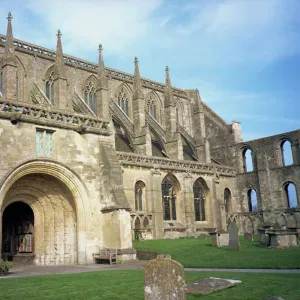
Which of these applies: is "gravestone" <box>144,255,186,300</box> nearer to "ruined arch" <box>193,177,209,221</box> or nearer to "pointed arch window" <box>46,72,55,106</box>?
"ruined arch" <box>193,177,209,221</box>

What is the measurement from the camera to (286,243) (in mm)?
18484

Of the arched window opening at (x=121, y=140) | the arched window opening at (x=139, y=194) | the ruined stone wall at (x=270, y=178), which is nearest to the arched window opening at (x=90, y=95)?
the arched window opening at (x=121, y=140)

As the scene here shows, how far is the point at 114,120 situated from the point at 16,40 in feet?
32.3

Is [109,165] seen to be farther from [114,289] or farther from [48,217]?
[114,289]

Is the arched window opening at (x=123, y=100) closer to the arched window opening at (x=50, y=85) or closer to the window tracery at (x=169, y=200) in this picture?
the arched window opening at (x=50, y=85)

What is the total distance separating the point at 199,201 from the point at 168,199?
12.4 feet

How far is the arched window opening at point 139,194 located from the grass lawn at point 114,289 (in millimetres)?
17723

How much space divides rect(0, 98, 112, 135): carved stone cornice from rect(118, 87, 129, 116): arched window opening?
59.6ft

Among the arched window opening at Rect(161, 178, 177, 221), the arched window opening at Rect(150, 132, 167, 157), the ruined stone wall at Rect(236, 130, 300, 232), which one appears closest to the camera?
the arched window opening at Rect(161, 178, 177, 221)

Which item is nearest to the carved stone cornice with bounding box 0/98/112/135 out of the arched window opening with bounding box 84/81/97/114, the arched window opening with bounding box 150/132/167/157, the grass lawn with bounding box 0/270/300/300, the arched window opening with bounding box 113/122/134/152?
the grass lawn with bounding box 0/270/300/300

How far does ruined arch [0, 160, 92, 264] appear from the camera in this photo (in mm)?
17297

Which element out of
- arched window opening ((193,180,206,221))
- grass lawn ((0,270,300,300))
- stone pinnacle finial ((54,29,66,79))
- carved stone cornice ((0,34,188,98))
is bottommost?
grass lawn ((0,270,300,300))

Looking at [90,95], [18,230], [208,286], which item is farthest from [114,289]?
[90,95]

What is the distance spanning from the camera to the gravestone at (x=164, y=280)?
6.10 meters
